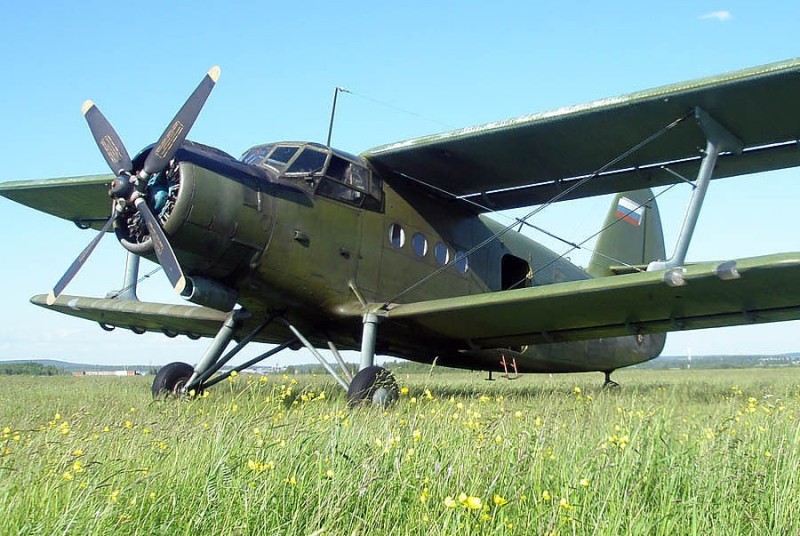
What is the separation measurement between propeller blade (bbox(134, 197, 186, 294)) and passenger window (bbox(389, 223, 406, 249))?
3.14 meters

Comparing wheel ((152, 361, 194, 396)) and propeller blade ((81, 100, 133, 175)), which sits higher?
propeller blade ((81, 100, 133, 175))

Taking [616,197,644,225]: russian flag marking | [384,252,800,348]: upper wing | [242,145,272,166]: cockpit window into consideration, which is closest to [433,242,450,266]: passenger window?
[384,252,800,348]: upper wing

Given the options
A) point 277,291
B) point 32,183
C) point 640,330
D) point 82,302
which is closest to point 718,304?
point 640,330

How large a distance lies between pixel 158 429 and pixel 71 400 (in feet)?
15.9

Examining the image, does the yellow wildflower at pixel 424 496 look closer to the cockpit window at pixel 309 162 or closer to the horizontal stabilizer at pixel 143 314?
the cockpit window at pixel 309 162

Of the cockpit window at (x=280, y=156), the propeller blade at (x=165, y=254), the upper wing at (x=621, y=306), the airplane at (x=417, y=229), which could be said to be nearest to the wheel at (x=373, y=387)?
the airplane at (x=417, y=229)

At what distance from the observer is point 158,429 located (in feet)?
15.3

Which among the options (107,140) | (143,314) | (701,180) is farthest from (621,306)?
(143,314)

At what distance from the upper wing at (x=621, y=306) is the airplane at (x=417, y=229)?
0.03 metres

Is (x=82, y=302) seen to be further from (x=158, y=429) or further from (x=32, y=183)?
(x=158, y=429)

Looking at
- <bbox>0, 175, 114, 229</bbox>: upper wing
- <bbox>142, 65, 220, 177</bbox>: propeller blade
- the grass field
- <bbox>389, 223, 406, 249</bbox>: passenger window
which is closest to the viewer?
the grass field

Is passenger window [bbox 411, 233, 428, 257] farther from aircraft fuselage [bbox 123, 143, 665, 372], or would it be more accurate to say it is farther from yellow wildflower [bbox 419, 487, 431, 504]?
yellow wildflower [bbox 419, 487, 431, 504]

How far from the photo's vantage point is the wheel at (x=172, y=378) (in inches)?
360

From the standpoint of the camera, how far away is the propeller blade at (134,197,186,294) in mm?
7418
